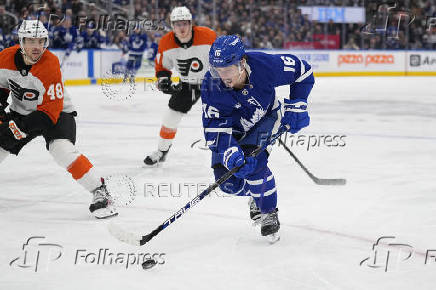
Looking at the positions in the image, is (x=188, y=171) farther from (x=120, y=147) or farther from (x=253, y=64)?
(x=253, y=64)

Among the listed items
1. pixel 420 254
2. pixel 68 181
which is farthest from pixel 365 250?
pixel 68 181

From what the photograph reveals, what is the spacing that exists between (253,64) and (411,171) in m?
2.30

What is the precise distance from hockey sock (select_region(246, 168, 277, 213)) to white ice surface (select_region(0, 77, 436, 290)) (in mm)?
179

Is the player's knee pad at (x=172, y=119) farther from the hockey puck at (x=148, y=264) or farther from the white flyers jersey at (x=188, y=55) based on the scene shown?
the hockey puck at (x=148, y=264)

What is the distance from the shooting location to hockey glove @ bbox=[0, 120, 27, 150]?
324 cm

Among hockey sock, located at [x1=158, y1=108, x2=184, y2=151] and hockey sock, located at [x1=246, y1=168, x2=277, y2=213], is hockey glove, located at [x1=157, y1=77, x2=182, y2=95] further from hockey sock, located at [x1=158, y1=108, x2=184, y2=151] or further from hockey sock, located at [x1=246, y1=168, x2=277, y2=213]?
hockey sock, located at [x1=246, y1=168, x2=277, y2=213]

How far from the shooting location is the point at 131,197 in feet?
12.9

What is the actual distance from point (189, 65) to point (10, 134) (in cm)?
220

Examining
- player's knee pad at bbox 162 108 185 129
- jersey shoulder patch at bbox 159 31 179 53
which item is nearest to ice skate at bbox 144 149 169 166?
player's knee pad at bbox 162 108 185 129

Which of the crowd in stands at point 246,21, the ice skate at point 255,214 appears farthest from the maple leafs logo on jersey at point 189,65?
the crowd in stands at point 246,21

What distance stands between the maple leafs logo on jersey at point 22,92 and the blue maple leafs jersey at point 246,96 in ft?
3.60

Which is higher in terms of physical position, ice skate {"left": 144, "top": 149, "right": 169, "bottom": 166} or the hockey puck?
the hockey puck

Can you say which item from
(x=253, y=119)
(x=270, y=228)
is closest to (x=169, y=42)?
(x=253, y=119)

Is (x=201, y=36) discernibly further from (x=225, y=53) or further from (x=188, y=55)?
(x=225, y=53)
